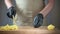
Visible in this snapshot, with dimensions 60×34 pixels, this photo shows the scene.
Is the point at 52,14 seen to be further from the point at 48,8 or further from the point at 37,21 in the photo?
the point at 37,21

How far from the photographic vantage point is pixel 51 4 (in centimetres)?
65

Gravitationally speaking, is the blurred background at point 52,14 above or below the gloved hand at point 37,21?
above

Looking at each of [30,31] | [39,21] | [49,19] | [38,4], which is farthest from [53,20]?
[30,31]

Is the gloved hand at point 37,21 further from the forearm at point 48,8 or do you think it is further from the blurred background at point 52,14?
the blurred background at point 52,14

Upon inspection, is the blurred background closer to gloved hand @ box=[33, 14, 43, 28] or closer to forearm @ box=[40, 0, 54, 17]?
forearm @ box=[40, 0, 54, 17]

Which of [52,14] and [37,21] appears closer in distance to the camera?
[37,21]

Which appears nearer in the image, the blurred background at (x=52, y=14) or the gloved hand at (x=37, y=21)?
the gloved hand at (x=37, y=21)

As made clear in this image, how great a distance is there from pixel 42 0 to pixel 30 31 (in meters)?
0.31

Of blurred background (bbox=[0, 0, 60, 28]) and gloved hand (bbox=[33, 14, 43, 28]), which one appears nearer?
gloved hand (bbox=[33, 14, 43, 28])

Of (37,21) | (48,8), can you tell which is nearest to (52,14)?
(48,8)

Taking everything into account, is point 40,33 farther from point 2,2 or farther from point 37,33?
point 2,2

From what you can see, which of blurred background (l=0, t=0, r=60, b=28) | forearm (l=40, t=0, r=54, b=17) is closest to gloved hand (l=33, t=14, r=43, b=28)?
forearm (l=40, t=0, r=54, b=17)

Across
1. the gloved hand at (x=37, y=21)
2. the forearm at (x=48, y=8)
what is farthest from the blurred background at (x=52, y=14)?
the gloved hand at (x=37, y=21)

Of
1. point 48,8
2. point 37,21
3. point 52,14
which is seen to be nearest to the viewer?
point 37,21
